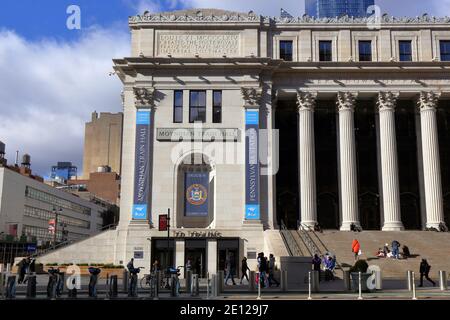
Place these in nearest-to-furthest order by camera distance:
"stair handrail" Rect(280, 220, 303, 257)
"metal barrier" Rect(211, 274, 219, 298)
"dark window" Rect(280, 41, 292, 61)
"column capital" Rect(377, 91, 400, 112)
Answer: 1. "metal barrier" Rect(211, 274, 219, 298)
2. "stair handrail" Rect(280, 220, 303, 257)
3. "column capital" Rect(377, 91, 400, 112)
4. "dark window" Rect(280, 41, 292, 61)

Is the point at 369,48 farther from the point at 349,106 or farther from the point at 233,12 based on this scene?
the point at 233,12

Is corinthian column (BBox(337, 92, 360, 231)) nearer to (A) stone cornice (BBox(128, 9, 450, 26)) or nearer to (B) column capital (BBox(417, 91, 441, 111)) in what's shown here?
(B) column capital (BBox(417, 91, 441, 111))

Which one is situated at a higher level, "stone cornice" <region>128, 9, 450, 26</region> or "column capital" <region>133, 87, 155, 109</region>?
"stone cornice" <region>128, 9, 450, 26</region>

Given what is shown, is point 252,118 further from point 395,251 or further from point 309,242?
point 395,251

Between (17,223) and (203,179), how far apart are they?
196 ft

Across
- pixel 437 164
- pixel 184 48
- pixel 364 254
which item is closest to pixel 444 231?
pixel 437 164

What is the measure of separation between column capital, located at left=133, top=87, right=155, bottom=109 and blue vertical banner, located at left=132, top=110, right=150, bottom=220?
2.01 ft

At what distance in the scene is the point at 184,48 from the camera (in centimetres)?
5447

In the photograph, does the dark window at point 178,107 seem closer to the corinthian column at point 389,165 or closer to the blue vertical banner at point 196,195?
the blue vertical banner at point 196,195

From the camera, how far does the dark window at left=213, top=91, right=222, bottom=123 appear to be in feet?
174

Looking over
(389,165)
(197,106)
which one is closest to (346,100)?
(389,165)

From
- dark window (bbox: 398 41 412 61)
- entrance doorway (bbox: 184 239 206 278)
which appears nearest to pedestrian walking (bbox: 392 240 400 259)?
entrance doorway (bbox: 184 239 206 278)

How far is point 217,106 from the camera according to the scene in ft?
175

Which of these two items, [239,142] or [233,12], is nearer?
[239,142]
